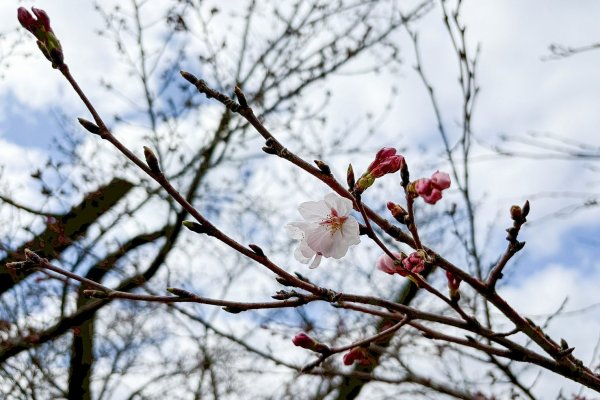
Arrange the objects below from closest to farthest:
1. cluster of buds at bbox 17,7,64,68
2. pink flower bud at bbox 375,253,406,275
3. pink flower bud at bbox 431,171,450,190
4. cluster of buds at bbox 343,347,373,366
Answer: cluster of buds at bbox 17,7,64,68
pink flower bud at bbox 431,171,450,190
pink flower bud at bbox 375,253,406,275
cluster of buds at bbox 343,347,373,366

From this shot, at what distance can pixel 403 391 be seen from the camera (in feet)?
12.0

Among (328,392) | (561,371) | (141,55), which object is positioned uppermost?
(141,55)

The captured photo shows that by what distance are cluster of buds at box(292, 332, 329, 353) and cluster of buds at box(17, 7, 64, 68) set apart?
0.84 metres

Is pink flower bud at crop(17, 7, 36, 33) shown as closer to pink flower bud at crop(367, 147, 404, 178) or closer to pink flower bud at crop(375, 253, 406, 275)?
pink flower bud at crop(367, 147, 404, 178)

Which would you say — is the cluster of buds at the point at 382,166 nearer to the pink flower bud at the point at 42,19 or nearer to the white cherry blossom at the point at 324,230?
the white cherry blossom at the point at 324,230

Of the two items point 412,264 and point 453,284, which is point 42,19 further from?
point 453,284

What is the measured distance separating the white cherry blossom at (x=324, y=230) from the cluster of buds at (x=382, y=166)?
0.36ft

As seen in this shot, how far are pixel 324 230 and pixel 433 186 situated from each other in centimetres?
35

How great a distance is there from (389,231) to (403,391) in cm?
304

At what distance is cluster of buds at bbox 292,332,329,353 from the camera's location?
3.98ft

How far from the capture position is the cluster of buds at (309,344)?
1214 millimetres

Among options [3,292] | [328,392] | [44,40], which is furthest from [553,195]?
[3,292]

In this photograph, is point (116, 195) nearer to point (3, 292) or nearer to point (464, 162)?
point (3, 292)

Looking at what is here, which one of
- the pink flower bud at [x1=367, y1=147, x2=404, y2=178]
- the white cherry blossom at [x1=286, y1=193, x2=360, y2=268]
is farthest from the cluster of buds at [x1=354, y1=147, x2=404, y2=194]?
the white cherry blossom at [x1=286, y1=193, x2=360, y2=268]
